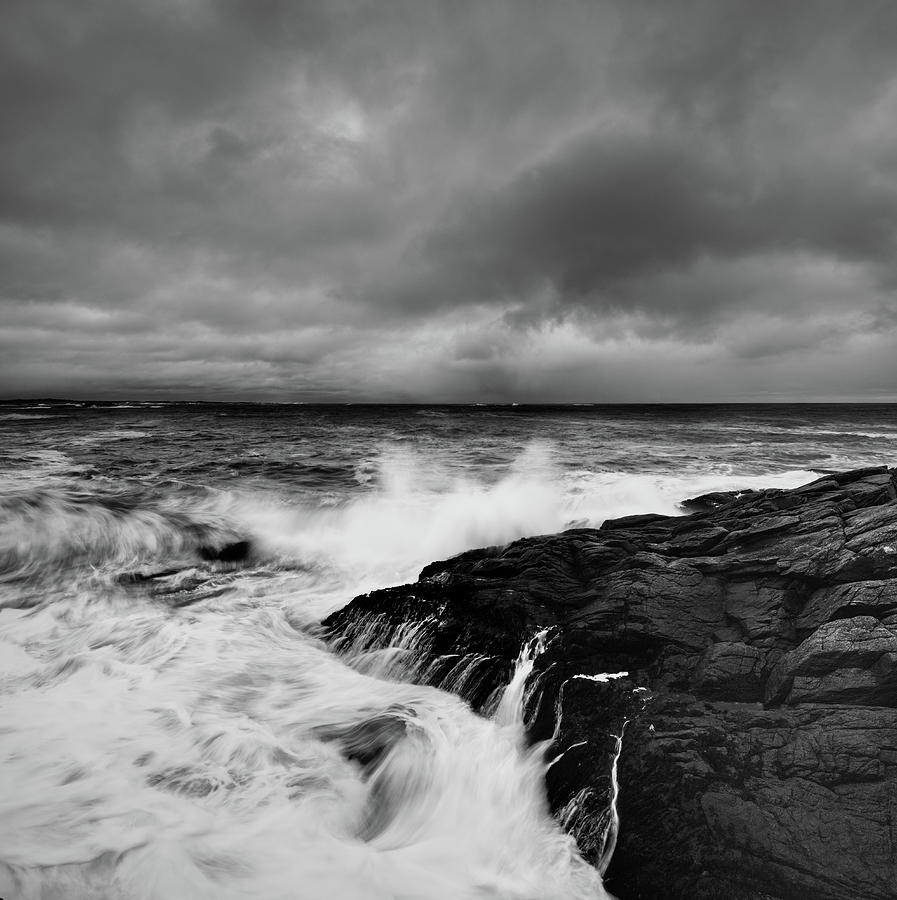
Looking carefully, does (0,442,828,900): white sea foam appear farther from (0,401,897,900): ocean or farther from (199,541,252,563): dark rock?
(199,541,252,563): dark rock

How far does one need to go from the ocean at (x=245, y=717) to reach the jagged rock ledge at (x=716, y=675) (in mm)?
533

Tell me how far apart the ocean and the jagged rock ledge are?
53 centimetres

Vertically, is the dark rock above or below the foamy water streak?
A: above

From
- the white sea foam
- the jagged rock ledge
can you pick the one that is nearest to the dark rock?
the white sea foam

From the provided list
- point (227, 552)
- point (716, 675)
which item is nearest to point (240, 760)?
point (716, 675)

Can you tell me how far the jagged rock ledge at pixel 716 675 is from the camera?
3.35 metres

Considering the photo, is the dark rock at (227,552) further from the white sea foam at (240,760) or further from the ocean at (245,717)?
the white sea foam at (240,760)

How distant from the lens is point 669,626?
512 cm

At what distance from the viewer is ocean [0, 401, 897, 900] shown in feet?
13.0

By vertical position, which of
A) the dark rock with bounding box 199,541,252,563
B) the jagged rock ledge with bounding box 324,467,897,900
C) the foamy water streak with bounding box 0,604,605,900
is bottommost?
the foamy water streak with bounding box 0,604,605,900

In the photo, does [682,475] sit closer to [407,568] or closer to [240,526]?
[407,568]

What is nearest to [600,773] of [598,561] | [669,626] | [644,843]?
[644,843]

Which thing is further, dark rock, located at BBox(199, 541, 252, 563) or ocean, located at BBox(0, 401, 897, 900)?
dark rock, located at BBox(199, 541, 252, 563)

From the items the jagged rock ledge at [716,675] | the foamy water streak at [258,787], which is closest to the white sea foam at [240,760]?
the foamy water streak at [258,787]
